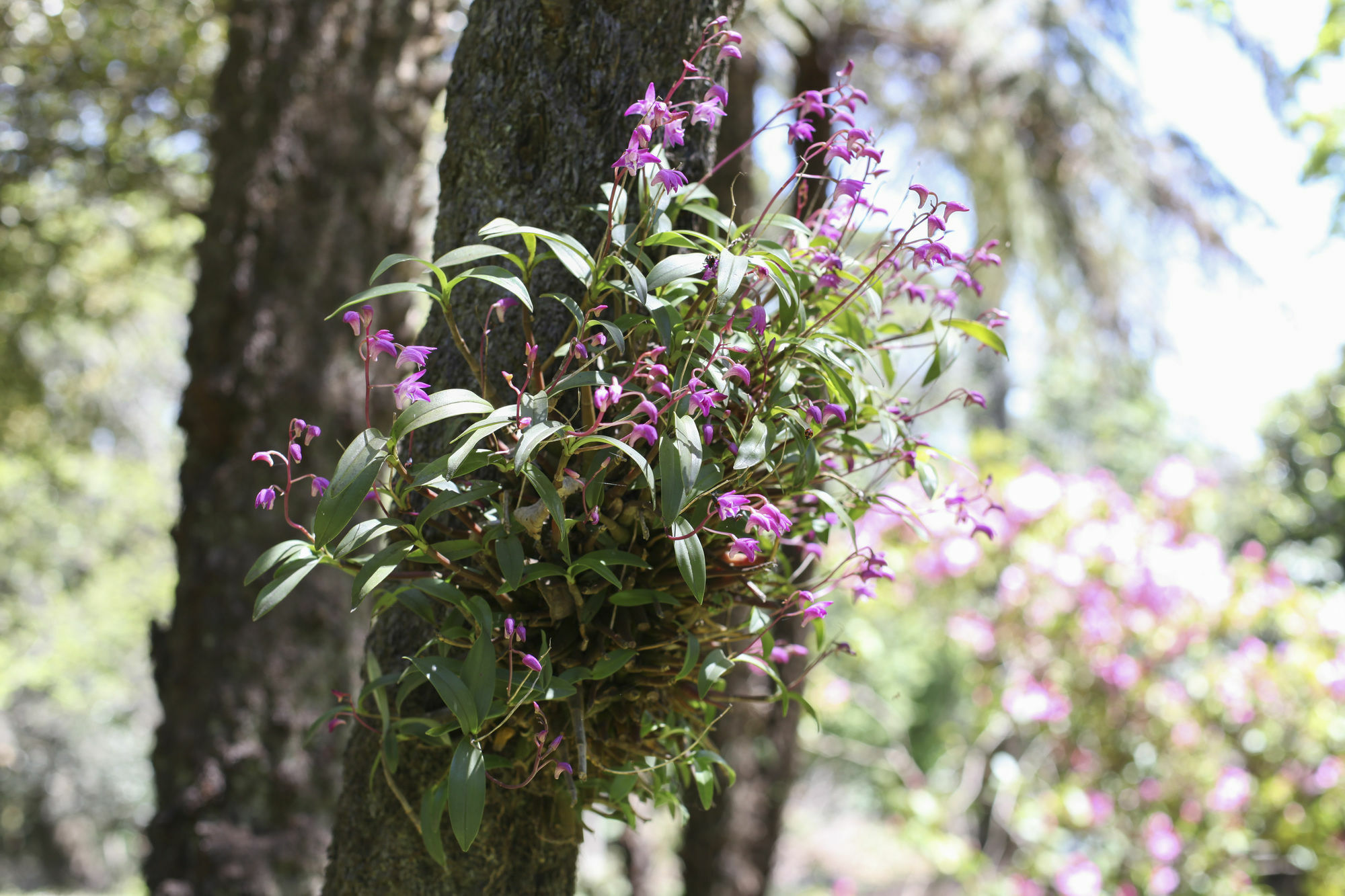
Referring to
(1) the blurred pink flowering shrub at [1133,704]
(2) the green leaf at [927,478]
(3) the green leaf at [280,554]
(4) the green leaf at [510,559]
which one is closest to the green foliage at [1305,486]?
(1) the blurred pink flowering shrub at [1133,704]

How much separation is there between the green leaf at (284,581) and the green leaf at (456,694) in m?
0.13

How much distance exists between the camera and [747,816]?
346 centimetres

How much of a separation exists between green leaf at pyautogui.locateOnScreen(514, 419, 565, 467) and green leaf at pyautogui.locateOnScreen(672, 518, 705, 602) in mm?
137

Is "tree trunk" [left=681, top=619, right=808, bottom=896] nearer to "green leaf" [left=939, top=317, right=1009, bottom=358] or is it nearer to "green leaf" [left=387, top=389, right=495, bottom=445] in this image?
"green leaf" [left=939, top=317, right=1009, bottom=358]

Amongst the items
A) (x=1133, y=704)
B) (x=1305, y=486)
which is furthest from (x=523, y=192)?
(x=1305, y=486)

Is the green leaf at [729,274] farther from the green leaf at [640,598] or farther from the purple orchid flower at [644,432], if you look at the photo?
the green leaf at [640,598]

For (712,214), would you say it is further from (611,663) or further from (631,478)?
(611,663)

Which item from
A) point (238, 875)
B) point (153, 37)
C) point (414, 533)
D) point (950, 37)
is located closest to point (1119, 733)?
point (950, 37)

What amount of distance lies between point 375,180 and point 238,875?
1.94 m

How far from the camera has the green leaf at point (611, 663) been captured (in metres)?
0.90

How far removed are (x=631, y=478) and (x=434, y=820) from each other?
41 centimetres

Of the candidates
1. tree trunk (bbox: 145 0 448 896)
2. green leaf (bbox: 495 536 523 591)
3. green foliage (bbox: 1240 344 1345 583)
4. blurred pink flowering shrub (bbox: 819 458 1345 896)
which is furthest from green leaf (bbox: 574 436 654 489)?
green foliage (bbox: 1240 344 1345 583)

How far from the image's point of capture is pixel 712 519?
0.92 meters

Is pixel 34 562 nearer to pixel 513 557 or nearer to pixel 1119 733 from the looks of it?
pixel 1119 733
